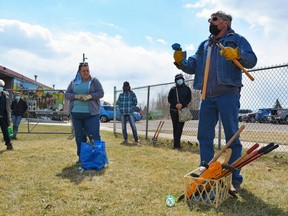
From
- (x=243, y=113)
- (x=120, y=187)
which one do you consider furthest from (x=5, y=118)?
(x=243, y=113)

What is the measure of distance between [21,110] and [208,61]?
8465mm

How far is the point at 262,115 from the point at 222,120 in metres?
3.40

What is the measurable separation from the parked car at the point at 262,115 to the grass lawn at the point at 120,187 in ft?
3.04

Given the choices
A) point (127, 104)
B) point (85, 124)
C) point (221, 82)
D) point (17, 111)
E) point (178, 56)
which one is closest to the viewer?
point (221, 82)

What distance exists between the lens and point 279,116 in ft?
20.5

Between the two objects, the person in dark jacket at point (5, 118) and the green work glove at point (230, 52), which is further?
the person in dark jacket at point (5, 118)

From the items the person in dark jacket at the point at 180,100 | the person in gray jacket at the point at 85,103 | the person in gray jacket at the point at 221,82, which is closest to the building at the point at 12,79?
the person in dark jacket at the point at 180,100

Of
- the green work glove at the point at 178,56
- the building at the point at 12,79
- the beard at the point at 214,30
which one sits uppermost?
the building at the point at 12,79

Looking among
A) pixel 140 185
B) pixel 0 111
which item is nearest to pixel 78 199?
pixel 140 185

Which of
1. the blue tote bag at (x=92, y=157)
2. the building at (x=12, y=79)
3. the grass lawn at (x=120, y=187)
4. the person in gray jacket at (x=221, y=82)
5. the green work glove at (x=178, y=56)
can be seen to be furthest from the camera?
the building at (x=12, y=79)

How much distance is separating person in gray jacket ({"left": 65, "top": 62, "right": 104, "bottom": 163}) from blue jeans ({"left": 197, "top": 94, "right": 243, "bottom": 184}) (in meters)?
2.28

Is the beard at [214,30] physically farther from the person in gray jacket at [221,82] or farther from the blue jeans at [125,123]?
the blue jeans at [125,123]

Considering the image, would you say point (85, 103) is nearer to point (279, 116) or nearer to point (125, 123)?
point (279, 116)

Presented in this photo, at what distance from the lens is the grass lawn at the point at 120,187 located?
3.00 meters
